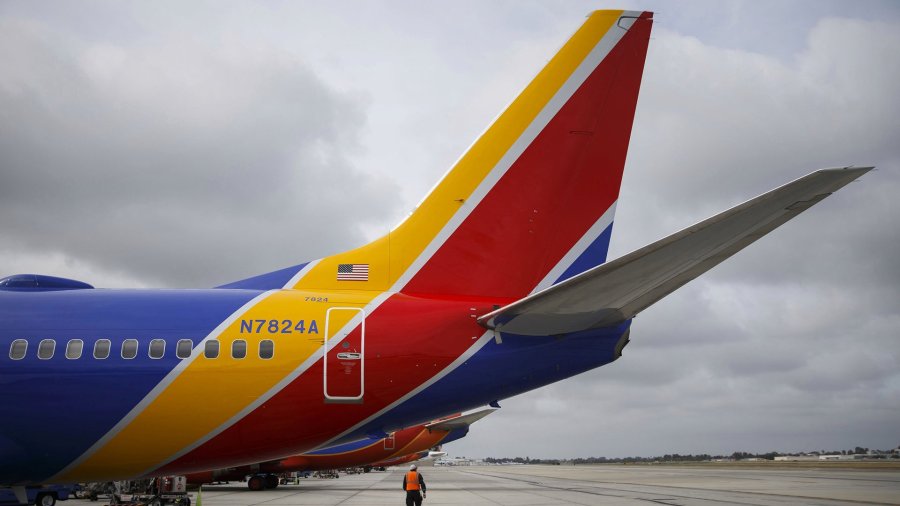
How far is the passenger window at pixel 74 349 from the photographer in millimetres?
9156

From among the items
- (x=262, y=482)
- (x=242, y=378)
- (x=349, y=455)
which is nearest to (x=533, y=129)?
(x=242, y=378)

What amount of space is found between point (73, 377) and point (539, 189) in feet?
22.5

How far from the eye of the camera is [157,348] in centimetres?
907

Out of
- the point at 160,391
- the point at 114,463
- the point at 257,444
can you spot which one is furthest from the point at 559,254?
the point at 114,463

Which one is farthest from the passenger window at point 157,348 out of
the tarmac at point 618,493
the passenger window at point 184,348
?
the tarmac at point 618,493

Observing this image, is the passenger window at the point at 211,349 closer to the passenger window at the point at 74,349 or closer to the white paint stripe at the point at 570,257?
the passenger window at the point at 74,349

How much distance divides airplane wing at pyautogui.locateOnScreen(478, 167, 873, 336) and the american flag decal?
6.61ft

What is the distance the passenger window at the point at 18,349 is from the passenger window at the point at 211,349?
2500mm

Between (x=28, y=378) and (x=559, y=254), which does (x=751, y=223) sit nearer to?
(x=559, y=254)

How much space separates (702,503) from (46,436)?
61.6 feet

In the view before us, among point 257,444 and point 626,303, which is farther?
point 257,444

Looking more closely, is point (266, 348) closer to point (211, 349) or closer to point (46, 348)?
point (211, 349)

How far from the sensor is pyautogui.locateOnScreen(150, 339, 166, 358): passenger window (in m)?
9.03

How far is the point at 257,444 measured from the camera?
29.7 feet
